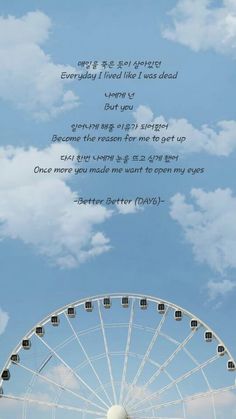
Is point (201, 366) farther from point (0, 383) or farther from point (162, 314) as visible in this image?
point (0, 383)

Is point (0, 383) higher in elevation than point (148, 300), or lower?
lower

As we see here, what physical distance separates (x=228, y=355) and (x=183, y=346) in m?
2.27

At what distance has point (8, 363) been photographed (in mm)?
53719

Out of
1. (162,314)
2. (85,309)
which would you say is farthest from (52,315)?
(162,314)

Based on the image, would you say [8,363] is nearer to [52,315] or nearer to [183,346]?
[52,315]

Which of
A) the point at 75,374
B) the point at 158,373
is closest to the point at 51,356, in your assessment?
the point at 75,374

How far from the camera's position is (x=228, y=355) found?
52406 millimetres

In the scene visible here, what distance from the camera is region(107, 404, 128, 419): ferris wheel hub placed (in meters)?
52.2

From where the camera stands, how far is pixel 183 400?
52062 millimetres

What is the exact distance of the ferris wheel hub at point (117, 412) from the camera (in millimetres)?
52188

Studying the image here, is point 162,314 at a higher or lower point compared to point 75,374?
higher

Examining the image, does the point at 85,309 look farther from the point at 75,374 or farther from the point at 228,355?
the point at 228,355

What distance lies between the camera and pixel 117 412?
52250mm

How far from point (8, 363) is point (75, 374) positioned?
3.38 meters
